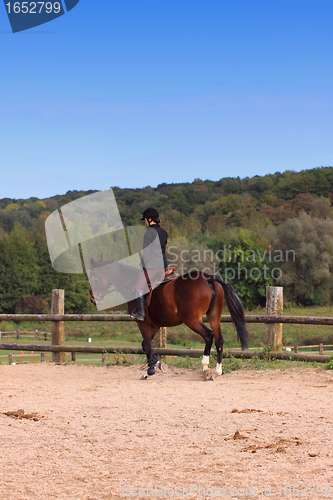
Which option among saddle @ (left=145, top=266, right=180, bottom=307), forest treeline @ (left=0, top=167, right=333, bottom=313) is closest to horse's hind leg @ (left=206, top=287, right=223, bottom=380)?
saddle @ (left=145, top=266, right=180, bottom=307)

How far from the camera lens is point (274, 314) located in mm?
8008

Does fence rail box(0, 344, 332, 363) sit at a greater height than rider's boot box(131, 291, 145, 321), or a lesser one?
lesser

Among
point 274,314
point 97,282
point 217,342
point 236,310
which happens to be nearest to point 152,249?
point 97,282

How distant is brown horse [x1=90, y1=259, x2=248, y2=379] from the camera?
6.85 meters

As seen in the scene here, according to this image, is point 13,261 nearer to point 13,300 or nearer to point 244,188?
point 13,300

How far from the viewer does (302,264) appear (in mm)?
47969

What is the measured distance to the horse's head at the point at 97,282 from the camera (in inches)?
285

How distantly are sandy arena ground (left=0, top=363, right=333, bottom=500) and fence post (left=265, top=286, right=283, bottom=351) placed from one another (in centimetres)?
115

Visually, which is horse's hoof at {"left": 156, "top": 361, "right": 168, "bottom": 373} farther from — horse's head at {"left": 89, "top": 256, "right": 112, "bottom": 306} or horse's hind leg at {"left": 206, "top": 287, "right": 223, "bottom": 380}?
horse's head at {"left": 89, "top": 256, "right": 112, "bottom": 306}

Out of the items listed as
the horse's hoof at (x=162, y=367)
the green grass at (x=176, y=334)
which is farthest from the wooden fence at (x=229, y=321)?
the green grass at (x=176, y=334)

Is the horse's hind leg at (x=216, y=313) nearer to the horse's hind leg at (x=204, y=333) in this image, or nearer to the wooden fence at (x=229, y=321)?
the horse's hind leg at (x=204, y=333)

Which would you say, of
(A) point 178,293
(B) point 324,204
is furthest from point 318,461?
(B) point 324,204

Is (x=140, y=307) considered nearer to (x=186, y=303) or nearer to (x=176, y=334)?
(x=186, y=303)

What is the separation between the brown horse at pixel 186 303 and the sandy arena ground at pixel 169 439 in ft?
2.47
